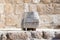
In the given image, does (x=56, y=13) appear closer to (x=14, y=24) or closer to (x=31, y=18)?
(x=14, y=24)

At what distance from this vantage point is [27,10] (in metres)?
2.78

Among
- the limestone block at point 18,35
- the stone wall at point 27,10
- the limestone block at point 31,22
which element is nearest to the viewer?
the limestone block at point 18,35

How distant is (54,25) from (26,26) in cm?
100

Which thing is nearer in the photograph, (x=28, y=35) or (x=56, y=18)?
(x=28, y=35)

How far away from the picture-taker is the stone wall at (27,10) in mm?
2752

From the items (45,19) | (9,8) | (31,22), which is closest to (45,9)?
(45,19)

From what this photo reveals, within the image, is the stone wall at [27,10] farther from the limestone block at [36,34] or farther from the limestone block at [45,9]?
the limestone block at [36,34]

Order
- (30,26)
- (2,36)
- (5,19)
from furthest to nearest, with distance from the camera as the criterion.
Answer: (5,19) → (30,26) → (2,36)

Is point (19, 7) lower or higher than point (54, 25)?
higher

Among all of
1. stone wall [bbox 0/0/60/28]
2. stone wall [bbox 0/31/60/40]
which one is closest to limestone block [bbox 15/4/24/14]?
stone wall [bbox 0/0/60/28]

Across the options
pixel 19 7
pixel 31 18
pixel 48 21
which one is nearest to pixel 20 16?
pixel 19 7

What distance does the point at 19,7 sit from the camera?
2783 millimetres

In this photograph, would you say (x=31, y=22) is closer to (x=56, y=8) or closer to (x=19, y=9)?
(x=19, y=9)

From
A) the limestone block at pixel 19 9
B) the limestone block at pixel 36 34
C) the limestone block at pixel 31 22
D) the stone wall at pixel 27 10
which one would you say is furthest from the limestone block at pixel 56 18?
the limestone block at pixel 36 34
